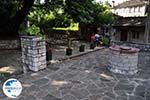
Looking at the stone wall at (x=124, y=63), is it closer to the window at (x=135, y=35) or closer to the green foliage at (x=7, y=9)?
the green foliage at (x=7, y=9)

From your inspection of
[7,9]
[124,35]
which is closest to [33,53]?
[7,9]

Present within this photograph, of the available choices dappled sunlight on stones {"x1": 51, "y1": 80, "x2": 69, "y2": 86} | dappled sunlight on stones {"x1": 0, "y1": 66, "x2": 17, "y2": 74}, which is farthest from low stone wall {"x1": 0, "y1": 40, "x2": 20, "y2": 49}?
dappled sunlight on stones {"x1": 51, "y1": 80, "x2": 69, "y2": 86}

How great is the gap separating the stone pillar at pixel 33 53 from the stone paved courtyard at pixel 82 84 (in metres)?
0.34

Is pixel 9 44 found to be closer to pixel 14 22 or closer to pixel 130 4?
pixel 14 22

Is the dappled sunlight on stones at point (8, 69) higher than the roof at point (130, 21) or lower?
lower

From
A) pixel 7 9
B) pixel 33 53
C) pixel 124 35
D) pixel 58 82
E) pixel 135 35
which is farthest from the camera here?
pixel 124 35

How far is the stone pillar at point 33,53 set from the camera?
7.51 m

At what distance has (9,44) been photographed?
44.7 ft

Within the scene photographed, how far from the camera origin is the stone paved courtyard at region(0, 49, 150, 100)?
5.49m

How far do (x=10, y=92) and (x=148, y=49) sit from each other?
1229 cm

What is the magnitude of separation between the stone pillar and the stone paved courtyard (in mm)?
341

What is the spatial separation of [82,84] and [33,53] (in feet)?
7.99

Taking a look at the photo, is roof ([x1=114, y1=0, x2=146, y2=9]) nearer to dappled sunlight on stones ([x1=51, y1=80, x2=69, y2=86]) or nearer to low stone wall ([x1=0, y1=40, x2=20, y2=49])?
low stone wall ([x1=0, y1=40, x2=20, y2=49])

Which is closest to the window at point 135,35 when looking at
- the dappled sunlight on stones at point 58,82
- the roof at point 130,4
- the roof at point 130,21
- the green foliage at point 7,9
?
the roof at point 130,21
